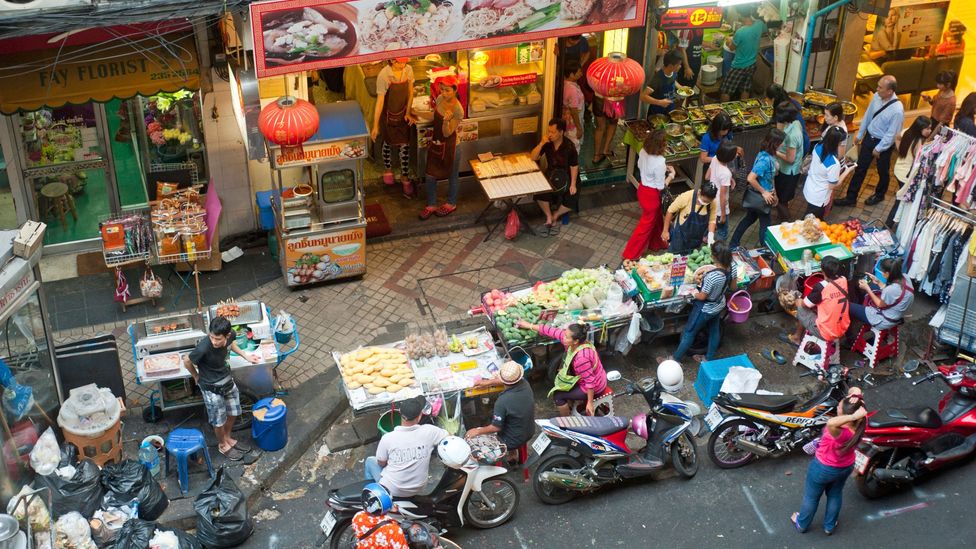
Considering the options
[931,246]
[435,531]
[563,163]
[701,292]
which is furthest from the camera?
[563,163]

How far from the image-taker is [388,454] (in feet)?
28.9

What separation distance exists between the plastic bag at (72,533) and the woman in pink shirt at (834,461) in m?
6.14

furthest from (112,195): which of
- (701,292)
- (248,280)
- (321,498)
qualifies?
(701,292)

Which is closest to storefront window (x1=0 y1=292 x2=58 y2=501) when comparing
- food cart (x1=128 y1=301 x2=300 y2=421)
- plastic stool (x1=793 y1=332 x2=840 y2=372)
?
food cart (x1=128 y1=301 x2=300 y2=421)

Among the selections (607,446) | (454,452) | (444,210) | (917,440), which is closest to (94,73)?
(444,210)

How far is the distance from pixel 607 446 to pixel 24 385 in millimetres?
5277

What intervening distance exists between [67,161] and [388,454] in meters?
6.52

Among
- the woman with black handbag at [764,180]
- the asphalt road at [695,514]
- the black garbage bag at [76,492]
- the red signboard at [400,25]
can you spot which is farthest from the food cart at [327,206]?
the woman with black handbag at [764,180]

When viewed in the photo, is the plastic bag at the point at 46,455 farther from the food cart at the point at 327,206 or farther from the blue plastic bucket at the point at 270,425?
the food cart at the point at 327,206

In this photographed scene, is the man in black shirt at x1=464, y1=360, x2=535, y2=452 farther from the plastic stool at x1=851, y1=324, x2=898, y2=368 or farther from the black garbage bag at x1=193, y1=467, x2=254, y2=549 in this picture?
the plastic stool at x1=851, y1=324, x2=898, y2=368

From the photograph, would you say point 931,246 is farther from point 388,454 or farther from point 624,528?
point 388,454

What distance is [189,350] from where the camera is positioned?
10484 millimetres

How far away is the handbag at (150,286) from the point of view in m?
12.3

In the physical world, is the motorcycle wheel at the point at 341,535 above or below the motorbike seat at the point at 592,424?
below
